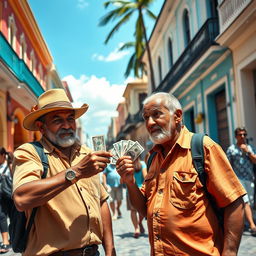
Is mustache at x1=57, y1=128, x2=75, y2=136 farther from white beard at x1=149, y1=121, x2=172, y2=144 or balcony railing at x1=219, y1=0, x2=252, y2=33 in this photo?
balcony railing at x1=219, y1=0, x2=252, y2=33

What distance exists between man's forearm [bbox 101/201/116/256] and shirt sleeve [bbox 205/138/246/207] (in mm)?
852

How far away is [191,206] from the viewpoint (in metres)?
1.97

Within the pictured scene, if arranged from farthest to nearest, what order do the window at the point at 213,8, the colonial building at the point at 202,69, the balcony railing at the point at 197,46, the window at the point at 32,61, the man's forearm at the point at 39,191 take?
the window at the point at 32,61 < the window at the point at 213,8 < the balcony railing at the point at 197,46 < the colonial building at the point at 202,69 < the man's forearm at the point at 39,191

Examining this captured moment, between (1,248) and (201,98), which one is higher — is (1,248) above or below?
below

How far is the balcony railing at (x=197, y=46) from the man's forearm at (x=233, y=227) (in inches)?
363

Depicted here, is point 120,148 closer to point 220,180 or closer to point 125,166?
point 125,166

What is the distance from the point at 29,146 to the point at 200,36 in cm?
1077

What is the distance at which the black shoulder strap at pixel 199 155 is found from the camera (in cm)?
201

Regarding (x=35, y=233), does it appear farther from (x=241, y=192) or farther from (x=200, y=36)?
(x=200, y=36)

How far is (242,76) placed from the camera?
9.74 m

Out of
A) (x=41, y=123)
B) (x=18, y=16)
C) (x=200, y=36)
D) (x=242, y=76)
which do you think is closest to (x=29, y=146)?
(x=41, y=123)

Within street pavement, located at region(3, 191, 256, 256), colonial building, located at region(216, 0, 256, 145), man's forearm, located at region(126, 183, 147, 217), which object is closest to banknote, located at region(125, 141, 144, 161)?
man's forearm, located at region(126, 183, 147, 217)

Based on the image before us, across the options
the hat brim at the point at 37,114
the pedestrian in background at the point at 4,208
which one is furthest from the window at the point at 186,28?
the hat brim at the point at 37,114

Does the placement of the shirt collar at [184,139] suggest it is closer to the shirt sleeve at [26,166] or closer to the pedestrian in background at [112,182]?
the shirt sleeve at [26,166]
